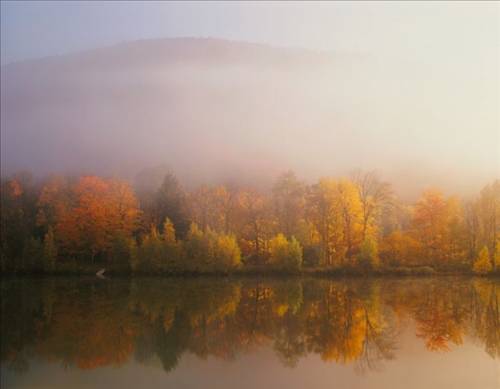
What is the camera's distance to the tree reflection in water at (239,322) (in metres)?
13.6

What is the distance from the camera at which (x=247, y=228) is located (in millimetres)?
40906

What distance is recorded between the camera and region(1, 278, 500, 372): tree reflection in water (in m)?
13.6

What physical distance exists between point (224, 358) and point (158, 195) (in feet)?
104

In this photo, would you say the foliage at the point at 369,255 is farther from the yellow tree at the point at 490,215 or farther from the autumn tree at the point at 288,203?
the yellow tree at the point at 490,215

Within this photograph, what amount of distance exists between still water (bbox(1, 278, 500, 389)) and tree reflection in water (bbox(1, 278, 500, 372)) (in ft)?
0.14

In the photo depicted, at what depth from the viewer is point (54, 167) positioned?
56.2m

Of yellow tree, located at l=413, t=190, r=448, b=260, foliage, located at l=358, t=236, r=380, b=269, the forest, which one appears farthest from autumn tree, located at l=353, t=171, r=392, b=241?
foliage, located at l=358, t=236, r=380, b=269

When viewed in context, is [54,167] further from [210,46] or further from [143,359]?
[210,46]

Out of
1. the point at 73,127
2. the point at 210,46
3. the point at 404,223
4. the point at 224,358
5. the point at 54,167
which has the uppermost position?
the point at 210,46

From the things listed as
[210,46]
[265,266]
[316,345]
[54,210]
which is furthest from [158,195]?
[210,46]

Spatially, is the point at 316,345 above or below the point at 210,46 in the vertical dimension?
below

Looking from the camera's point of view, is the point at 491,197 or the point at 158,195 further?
the point at 158,195

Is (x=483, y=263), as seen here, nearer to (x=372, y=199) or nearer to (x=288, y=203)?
(x=372, y=199)

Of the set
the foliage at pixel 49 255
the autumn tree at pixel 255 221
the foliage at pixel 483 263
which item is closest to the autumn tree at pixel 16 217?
the foliage at pixel 49 255
